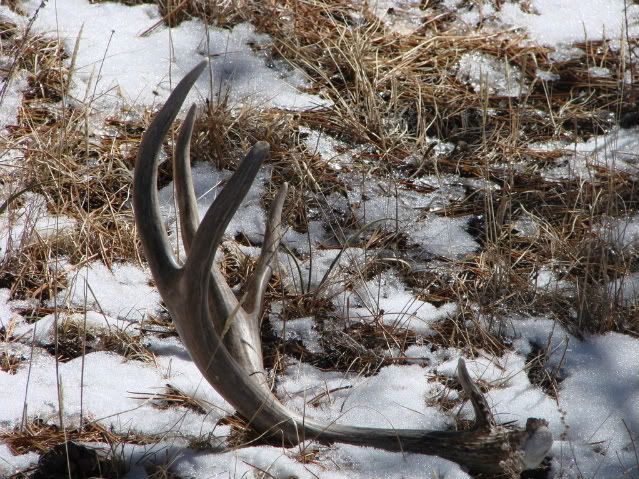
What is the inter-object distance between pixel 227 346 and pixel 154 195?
0.54m

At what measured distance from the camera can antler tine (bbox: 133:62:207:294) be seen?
78.5 inches

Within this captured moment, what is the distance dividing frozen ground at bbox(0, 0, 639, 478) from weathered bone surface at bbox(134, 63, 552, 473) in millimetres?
65

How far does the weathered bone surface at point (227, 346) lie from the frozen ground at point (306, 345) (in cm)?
7

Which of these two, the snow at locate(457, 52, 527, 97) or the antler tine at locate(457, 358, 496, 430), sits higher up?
the snow at locate(457, 52, 527, 97)

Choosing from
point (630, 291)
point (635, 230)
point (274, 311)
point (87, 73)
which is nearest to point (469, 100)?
point (635, 230)

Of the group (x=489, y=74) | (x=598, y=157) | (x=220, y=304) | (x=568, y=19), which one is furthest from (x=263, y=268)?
(x=568, y=19)

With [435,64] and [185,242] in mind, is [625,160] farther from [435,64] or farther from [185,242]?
[185,242]

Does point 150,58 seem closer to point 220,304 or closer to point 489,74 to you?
point 489,74

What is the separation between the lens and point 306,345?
285cm

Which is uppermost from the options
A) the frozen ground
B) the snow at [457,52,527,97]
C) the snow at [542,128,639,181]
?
the snow at [457,52,527,97]

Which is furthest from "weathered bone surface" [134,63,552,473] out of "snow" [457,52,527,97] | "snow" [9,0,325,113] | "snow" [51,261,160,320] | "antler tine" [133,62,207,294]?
"snow" [457,52,527,97]

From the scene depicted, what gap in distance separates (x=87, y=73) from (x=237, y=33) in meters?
0.88

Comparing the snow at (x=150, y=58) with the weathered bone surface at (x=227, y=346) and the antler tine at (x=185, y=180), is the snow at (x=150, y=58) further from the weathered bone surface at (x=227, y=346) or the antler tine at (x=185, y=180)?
the weathered bone surface at (x=227, y=346)

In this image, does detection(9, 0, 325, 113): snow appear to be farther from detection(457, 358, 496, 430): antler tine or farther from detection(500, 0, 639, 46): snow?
detection(457, 358, 496, 430): antler tine
